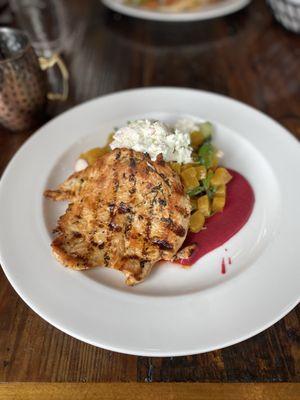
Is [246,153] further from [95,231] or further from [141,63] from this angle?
[141,63]

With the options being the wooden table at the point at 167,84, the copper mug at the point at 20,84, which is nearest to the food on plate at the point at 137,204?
the wooden table at the point at 167,84

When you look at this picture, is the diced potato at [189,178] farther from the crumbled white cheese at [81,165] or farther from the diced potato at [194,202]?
the crumbled white cheese at [81,165]

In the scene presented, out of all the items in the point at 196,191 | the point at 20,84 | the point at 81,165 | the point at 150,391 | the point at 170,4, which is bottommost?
the point at 150,391

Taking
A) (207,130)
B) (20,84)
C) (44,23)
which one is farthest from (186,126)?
(44,23)

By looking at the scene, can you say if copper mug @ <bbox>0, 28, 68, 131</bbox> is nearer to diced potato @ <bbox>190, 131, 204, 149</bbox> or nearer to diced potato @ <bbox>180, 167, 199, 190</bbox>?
diced potato @ <bbox>190, 131, 204, 149</bbox>

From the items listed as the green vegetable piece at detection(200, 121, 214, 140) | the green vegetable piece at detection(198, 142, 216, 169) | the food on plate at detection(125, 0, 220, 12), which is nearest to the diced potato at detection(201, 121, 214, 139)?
the green vegetable piece at detection(200, 121, 214, 140)

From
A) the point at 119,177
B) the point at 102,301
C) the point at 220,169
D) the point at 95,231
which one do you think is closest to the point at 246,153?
the point at 220,169

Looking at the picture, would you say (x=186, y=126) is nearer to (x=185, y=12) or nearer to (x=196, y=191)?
(x=196, y=191)
